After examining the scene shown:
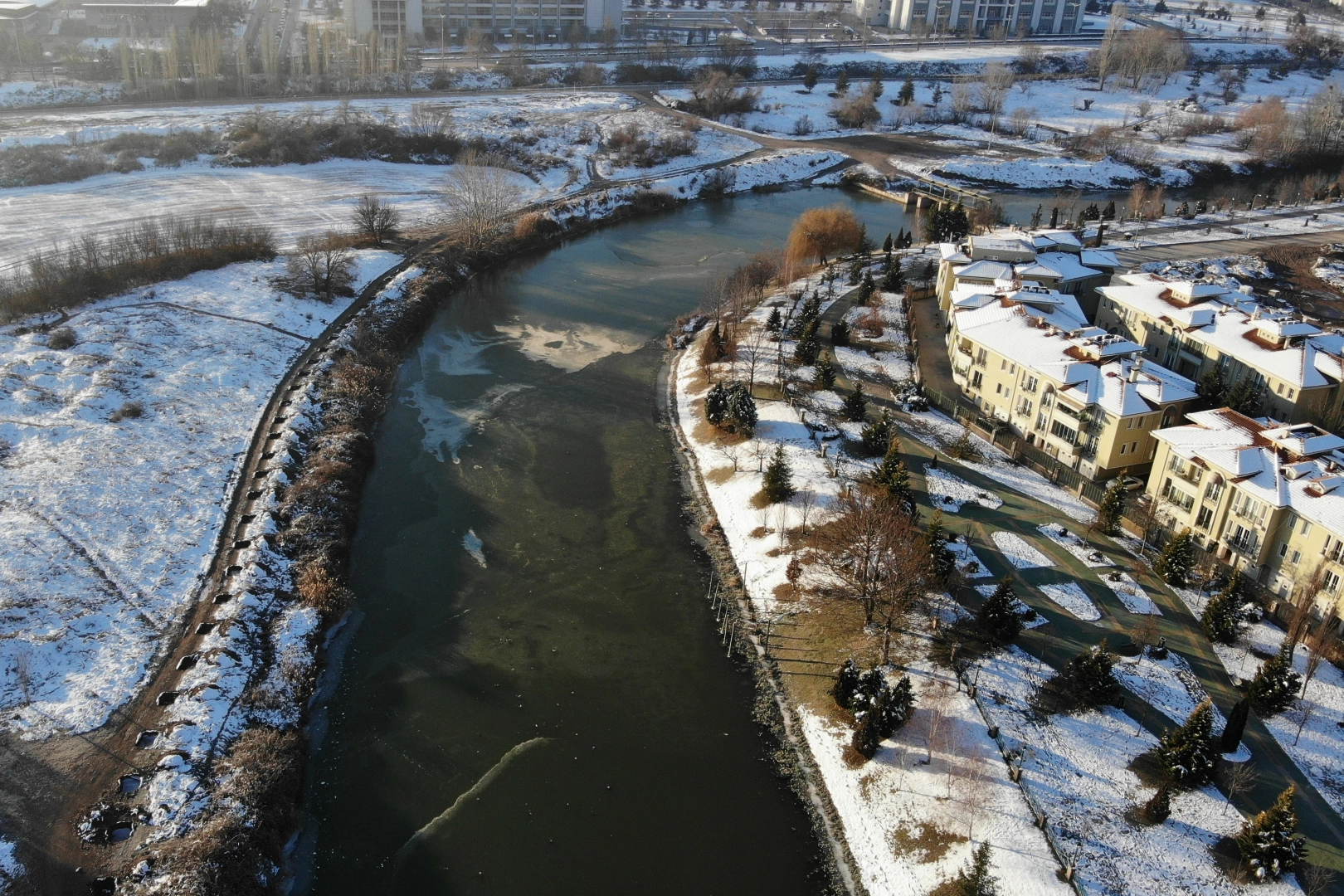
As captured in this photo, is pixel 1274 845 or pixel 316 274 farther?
pixel 316 274

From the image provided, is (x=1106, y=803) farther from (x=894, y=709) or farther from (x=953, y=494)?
(x=953, y=494)

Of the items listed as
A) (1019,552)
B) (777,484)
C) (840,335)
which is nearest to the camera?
(1019,552)

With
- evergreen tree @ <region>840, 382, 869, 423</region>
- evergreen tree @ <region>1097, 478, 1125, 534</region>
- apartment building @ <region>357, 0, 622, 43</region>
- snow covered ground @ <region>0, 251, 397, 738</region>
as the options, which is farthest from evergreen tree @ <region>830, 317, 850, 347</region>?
apartment building @ <region>357, 0, 622, 43</region>

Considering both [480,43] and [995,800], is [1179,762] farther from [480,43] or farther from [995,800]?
[480,43]

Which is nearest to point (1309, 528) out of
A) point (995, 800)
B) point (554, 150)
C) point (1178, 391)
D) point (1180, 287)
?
point (1178, 391)

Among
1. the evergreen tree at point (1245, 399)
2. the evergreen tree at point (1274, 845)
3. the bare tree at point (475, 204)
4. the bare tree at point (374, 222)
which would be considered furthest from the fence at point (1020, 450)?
the bare tree at point (374, 222)

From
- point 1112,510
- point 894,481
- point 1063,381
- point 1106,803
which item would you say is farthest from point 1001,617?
point 1063,381

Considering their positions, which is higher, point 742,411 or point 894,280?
point 894,280
